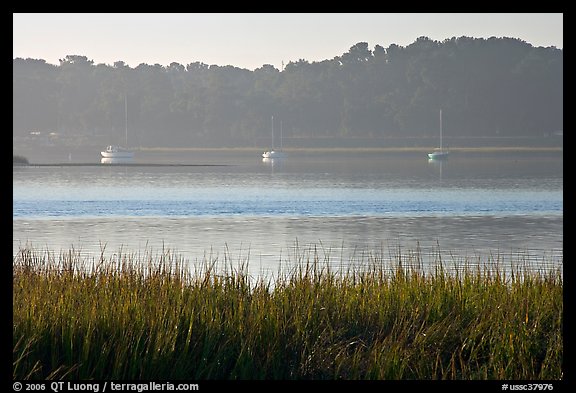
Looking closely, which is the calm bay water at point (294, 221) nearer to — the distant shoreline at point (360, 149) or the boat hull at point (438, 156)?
the boat hull at point (438, 156)

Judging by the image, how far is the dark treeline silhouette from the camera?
167250mm

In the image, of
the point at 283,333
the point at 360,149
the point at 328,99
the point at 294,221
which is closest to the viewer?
the point at 283,333

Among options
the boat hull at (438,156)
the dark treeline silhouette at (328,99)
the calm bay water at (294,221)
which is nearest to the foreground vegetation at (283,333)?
the calm bay water at (294,221)

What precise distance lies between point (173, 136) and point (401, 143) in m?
38.8

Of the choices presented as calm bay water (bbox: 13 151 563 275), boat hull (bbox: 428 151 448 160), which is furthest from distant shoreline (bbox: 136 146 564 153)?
calm bay water (bbox: 13 151 563 275)

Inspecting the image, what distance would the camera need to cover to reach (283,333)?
8.65 metres

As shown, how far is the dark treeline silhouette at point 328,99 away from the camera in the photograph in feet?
549

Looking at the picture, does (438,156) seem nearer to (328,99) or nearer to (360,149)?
(328,99)

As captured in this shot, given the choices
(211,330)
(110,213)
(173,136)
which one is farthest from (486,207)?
(173,136)

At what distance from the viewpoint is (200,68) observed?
195m

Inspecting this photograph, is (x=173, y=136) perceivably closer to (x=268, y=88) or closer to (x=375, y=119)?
(x=268, y=88)

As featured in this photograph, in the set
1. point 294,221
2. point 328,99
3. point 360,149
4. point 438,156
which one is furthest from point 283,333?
point 360,149

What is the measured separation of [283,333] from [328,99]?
16461 cm

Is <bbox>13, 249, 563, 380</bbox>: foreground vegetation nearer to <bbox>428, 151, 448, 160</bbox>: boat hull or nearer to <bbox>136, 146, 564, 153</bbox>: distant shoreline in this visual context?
<bbox>428, 151, 448, 160</bbox>: boat hull
